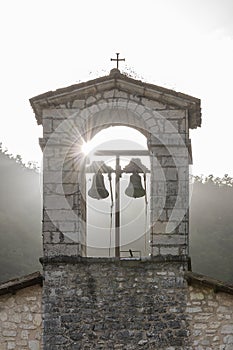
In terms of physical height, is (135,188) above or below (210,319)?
above

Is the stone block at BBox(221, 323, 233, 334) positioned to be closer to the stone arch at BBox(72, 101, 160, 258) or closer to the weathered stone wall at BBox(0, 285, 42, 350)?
the stone arch at BBox(72, 101, 160, 258)

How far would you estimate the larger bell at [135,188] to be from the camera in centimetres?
934

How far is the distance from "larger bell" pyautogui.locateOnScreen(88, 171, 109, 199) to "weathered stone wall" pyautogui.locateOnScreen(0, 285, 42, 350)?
123cm

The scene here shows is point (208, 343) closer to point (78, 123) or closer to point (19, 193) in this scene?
point (78, 123)

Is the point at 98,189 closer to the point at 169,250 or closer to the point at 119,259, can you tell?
the point at 119,259

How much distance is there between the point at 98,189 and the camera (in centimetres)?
930

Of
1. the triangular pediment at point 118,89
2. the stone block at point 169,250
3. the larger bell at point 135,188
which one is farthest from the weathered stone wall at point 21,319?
the triangular pediment at point 118,89

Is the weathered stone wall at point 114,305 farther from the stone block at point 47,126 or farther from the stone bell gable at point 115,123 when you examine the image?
the stone block at point 47,126

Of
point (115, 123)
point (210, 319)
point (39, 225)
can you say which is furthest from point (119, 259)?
point (39, 225)

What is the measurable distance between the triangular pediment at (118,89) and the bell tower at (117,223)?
0.01m

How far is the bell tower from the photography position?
8.59 meters

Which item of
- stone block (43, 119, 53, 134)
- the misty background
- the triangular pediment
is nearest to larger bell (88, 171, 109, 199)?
stone block (43, 119, 53, 134)

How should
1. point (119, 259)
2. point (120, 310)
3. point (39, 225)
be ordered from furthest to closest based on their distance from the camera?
point (39, 225), point (119, 259), point (120, 310)

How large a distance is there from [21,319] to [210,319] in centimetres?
197
